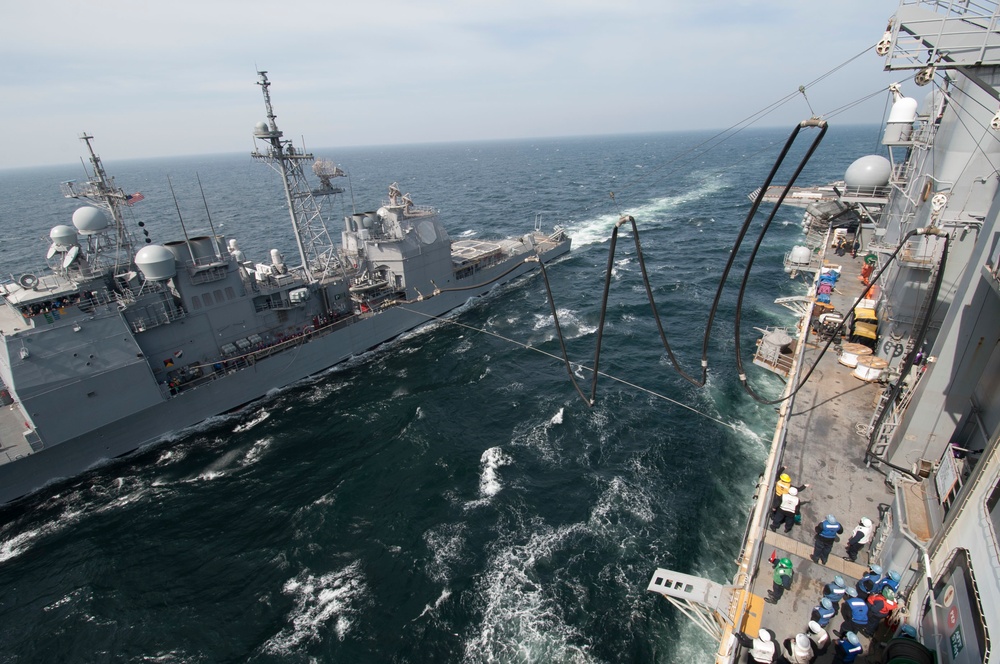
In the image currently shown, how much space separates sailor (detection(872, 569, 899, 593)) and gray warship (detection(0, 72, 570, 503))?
45.8 feet

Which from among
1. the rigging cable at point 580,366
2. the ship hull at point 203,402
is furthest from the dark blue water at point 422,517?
the ship hull at point 203,402

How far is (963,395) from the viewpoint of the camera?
13.7 meters

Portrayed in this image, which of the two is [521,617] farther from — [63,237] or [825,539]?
[63,237]

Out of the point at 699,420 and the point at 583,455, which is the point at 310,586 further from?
the point at 699,420

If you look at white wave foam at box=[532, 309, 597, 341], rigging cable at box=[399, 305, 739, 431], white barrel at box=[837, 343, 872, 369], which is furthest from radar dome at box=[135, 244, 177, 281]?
white barrel at box=[837, 343, 872, 369]

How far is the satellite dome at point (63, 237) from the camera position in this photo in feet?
79.5

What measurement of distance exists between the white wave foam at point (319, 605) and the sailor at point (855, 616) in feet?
47.9

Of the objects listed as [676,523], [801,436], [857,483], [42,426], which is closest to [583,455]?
[676,523]

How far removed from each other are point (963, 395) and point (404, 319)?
32.8 m

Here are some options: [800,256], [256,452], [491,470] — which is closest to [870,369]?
[800,256]

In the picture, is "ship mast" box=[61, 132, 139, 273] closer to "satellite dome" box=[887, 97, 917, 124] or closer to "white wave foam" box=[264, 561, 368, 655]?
"white wave foam" box=[264, 561, 368, 655]

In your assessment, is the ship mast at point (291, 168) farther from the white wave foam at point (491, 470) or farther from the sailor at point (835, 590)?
the sailor at point (835, 590)

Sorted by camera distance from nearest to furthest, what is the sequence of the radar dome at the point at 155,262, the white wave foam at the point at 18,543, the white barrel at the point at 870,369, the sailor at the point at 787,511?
the sailor at the point at 787,511 < the white wave foam at the point at 18,543 < the white barrel at the point at 870,369 < the radar dome at the point at 155,262

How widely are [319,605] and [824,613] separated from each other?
15.6 metres
